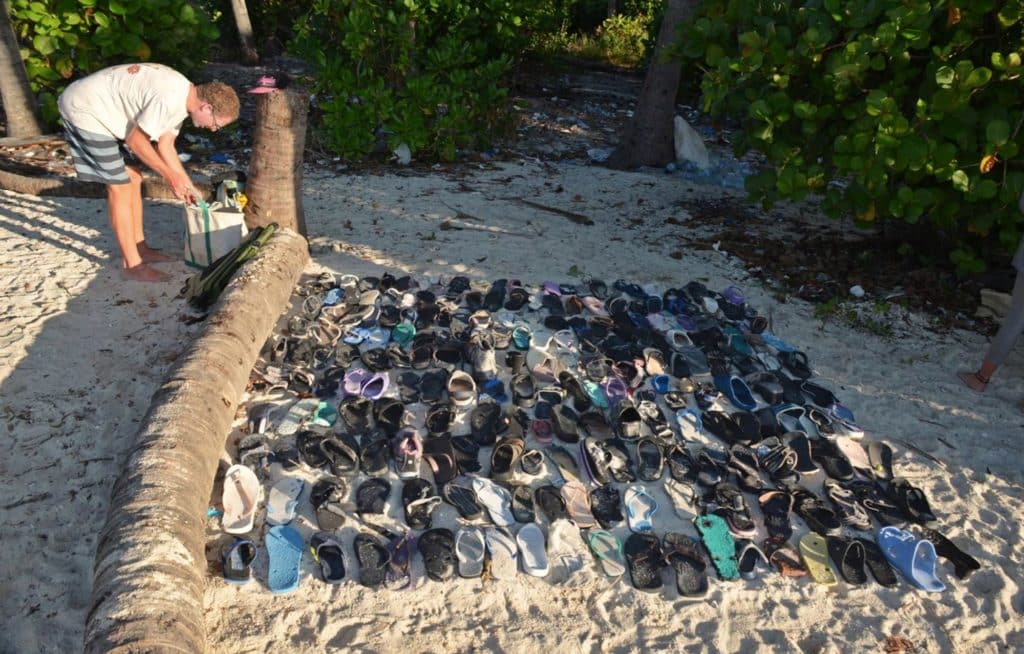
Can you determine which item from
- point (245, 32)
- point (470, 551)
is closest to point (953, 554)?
point (470, 551)

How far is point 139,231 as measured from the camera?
14.8 ft

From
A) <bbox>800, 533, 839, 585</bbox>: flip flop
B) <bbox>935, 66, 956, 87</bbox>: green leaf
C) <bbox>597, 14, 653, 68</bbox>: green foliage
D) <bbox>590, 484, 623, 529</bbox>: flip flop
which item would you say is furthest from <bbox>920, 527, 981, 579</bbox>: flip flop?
<bbox>597, 14, 653, 68</bbox>: green foliage

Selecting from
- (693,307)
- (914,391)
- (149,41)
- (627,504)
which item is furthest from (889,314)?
(149,41)

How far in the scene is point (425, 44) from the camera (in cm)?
780

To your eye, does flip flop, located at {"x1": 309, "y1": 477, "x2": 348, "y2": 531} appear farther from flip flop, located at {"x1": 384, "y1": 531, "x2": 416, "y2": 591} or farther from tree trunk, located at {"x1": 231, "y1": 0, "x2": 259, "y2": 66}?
tree trunk, located at {"x1": 231, "y1": 0, "x2": 259, "y2": 66}

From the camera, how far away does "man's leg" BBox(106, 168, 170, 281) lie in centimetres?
419

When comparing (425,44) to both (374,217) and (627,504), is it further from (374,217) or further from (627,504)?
(627,504)

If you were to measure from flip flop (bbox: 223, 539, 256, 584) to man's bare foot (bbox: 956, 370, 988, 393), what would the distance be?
162 inches

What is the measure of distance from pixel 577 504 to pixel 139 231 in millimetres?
3589

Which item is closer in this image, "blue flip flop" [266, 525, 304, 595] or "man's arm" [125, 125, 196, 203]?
"blue flip flop" [266, 525, 304, 595]

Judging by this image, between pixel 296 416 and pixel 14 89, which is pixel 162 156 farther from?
pixel 14 89

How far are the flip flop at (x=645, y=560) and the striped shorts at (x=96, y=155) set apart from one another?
12.1ft

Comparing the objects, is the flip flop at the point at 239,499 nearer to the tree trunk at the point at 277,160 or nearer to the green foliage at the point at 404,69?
the tree trunk at the point at 277,160

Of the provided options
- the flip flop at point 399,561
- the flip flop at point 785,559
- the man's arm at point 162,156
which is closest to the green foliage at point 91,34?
the man's arm at point 162,156
